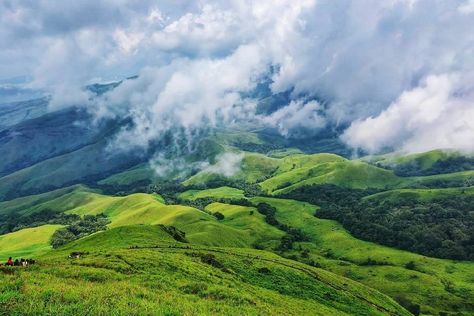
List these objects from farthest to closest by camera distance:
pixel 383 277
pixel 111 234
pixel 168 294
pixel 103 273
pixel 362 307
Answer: pixel 383 277 → pixel 111 234 → pixel 362 307 → pixel 103 273 → pixel 168 294

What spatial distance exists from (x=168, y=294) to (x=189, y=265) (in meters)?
21.0

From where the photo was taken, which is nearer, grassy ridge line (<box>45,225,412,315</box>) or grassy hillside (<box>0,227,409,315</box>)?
grassy hillside (<box>0,227,409,315</box>)

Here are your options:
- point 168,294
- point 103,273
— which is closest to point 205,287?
point 168,294

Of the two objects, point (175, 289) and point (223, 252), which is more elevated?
point (223, 252)

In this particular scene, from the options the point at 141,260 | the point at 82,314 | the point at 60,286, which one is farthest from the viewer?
the point at 141,260

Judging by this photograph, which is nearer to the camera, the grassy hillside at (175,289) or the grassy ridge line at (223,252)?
the grassy hillside at (175,289)

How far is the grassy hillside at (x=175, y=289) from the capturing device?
38.8 metres

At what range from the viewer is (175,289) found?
171 ft

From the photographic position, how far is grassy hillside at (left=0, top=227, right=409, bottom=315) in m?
38.8

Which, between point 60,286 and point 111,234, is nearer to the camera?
point 60,286

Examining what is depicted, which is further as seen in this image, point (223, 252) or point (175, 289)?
point (223, 252)

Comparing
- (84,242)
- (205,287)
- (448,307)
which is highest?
(84,242)

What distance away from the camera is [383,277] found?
7820 inches

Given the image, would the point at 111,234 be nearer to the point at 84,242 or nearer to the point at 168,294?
the point at 84,242
